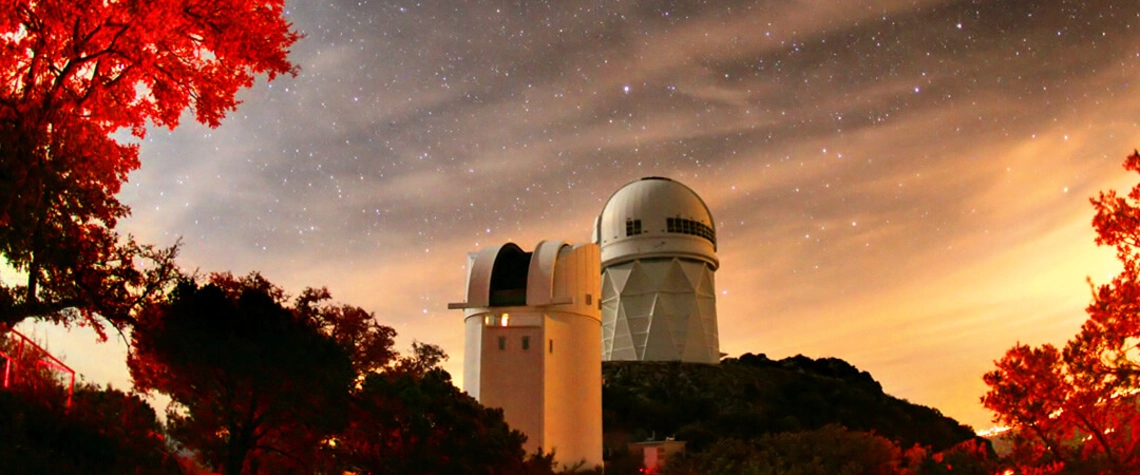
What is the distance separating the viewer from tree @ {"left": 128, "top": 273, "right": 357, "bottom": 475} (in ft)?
51.7

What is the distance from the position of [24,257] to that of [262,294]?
23.4 ft

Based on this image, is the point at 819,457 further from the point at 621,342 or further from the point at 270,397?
the point at 621,342

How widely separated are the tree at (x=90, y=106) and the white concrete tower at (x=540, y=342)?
664 inches

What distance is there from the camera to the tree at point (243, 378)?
15.8 m

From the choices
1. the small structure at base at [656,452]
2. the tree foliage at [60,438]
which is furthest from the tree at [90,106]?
the small structure at base at [656,452]

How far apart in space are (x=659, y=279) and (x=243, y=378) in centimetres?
3771

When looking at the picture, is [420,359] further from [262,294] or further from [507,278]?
[262,294]

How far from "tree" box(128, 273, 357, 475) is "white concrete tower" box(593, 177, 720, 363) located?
1414 inches

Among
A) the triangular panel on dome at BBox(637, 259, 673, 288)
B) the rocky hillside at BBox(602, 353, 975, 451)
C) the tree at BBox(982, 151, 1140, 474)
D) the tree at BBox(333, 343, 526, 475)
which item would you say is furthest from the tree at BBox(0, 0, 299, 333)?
the triangular panel on dome at BBox(637, 259, 673, 288)

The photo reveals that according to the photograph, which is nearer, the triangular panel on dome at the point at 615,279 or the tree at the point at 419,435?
the tree at the point at 419,435

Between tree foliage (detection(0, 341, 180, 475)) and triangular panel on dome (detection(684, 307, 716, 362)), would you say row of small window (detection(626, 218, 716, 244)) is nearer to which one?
triangular panel on dome (detection(684, 307, 716, 362))

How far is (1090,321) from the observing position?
551 inches

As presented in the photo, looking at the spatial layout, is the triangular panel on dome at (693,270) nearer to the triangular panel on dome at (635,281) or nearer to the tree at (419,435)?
the triangular panel on dome at (635,281)

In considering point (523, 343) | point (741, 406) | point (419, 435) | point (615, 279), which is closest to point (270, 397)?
point (419, 435)
